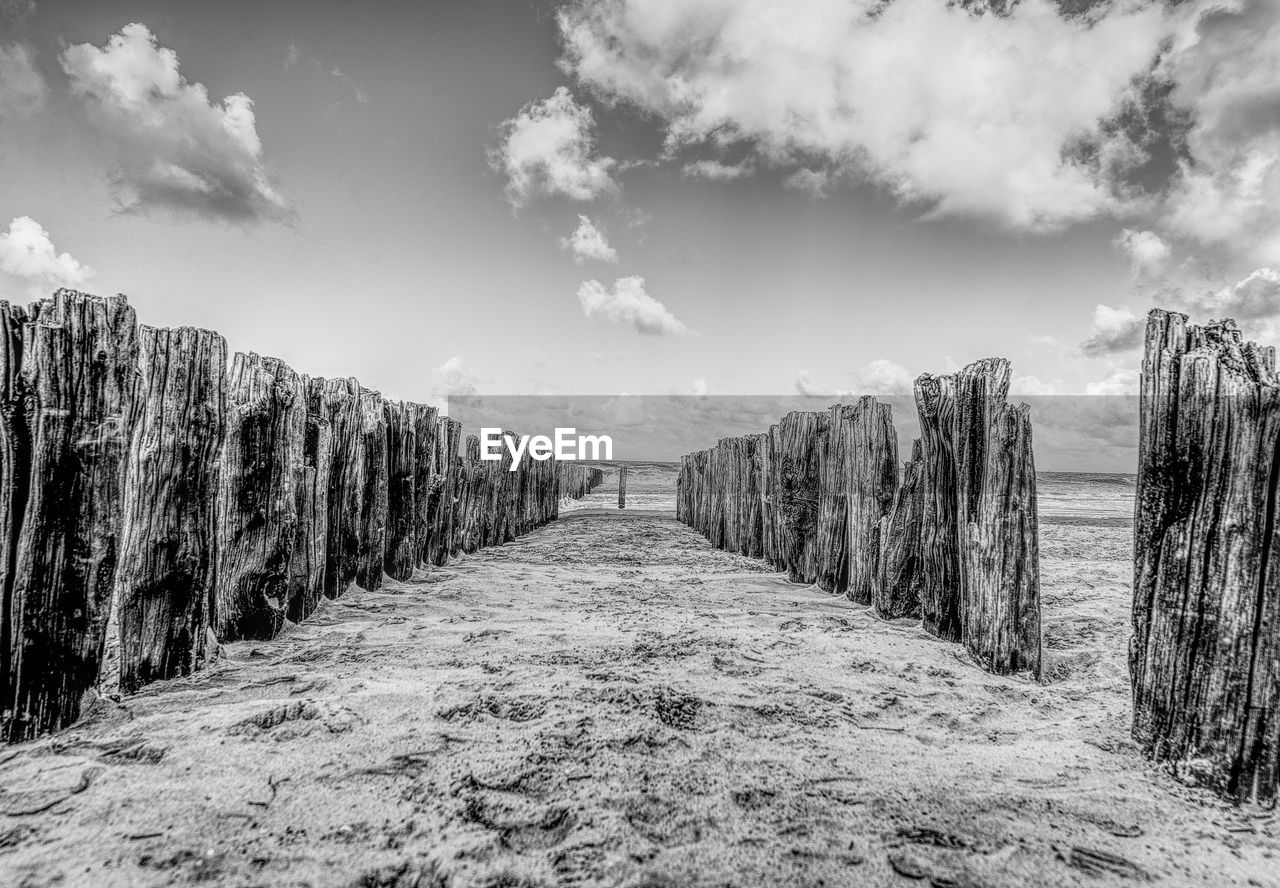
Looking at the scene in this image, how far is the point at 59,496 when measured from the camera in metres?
2.06

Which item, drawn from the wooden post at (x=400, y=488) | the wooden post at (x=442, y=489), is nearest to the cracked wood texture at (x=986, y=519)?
the wooden post at (x=400, y=488)

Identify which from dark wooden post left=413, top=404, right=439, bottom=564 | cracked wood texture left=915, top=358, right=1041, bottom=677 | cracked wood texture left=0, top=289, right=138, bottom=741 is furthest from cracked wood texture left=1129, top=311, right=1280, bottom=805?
dark wooden post left=413, top=404, right=439, bottom=564

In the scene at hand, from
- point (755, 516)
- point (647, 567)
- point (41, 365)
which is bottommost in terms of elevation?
point (647, 567)

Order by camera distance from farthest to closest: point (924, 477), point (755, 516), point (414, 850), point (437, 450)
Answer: point (755, 516), point (437, 450), point (924, 477), point (414, 850)

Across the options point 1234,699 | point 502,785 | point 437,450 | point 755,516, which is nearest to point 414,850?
point 502,785

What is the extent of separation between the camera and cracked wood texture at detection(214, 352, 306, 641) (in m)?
3.11

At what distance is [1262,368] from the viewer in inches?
71.4

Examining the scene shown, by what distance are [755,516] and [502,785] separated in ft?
17.3

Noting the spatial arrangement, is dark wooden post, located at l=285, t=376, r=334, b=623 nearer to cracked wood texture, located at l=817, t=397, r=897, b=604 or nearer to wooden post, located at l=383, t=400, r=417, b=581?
wooden post, located at l=383, t=400, r=417, b=581

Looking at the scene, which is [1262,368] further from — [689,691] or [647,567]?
[647,567]

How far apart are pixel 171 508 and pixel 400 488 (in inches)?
85.8

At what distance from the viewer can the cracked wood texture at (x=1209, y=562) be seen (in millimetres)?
1761

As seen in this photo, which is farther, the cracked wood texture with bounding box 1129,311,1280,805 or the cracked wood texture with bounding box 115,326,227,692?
the cracked wood texture with bounding box 115,326,227,692

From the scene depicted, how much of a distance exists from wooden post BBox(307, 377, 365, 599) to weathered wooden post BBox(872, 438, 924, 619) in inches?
133
